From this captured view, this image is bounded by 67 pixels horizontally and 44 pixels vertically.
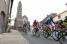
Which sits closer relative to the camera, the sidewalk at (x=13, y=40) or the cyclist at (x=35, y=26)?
the sidewalk at (x=13, y=40)

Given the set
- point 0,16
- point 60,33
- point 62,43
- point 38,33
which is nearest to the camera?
point 62,43

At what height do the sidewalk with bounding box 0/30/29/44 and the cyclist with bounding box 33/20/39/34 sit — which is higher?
the cyclist with bounding box 33/20/39/34

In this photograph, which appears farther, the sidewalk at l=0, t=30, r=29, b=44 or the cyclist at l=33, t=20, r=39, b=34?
the cyclist at l=33, t=20, r=39, b=34

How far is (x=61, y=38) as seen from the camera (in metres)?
16.9

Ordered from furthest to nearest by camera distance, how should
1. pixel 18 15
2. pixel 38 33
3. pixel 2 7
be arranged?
pixel 18 15, pixel 2 7, pixel 38 33

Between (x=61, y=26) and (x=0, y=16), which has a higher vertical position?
(x=0, y=16)

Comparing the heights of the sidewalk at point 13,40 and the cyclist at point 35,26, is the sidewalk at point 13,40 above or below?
below

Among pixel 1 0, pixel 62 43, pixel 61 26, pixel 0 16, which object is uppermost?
pixel 1 0

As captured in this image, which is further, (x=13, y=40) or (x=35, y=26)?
(x=35, y=26)

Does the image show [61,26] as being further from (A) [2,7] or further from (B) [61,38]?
(A) [2,7]

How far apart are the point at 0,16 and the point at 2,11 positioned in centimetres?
304

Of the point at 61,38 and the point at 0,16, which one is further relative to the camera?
the point at 0,16

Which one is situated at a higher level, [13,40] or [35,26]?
[35,26]

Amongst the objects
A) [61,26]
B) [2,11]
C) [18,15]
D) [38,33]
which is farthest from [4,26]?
[18,15]
